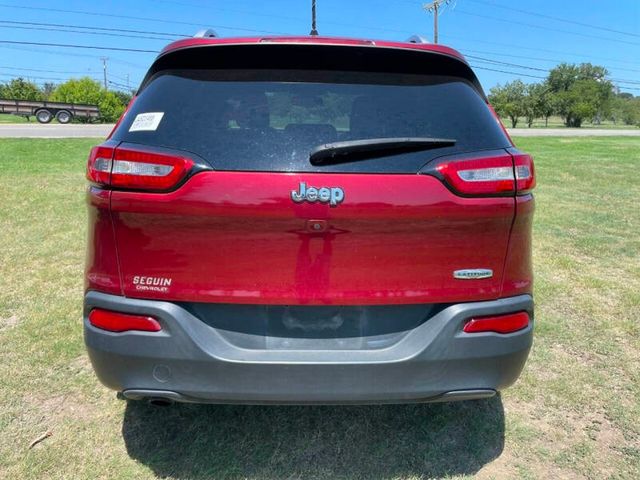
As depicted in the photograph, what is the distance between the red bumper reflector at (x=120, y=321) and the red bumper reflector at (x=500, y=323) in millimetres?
1164

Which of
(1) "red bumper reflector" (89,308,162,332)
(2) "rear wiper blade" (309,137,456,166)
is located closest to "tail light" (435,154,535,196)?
(2) "rear wiper blade" (309,137,456,166)

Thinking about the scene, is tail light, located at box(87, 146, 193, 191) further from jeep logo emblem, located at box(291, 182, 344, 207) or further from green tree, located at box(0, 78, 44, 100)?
green tree, located at box(0, 78, 44, 100)

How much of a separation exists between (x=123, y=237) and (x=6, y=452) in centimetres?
131

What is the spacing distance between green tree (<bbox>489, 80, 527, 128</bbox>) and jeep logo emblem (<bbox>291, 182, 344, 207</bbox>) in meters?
65.3

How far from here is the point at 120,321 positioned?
1.86 m

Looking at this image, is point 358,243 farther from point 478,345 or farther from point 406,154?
point 478,345

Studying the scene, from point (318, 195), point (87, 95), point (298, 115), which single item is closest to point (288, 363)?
point (318, 195)

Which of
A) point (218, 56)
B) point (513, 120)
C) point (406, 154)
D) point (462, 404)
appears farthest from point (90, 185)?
point (513, 120)

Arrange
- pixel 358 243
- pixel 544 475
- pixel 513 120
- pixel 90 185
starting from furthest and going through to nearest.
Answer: pixel 513 120 < pixel 544 475 < pixel 90 185 < pixel 358 243

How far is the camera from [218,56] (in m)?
2.00

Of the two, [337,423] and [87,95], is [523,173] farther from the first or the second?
[87,95]

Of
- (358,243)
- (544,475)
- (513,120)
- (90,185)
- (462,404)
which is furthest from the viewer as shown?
(513,120)

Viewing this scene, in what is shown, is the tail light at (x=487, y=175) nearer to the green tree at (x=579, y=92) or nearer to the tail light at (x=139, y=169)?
the tail light at (x=139, y=169)

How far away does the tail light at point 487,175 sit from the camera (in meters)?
1.79
